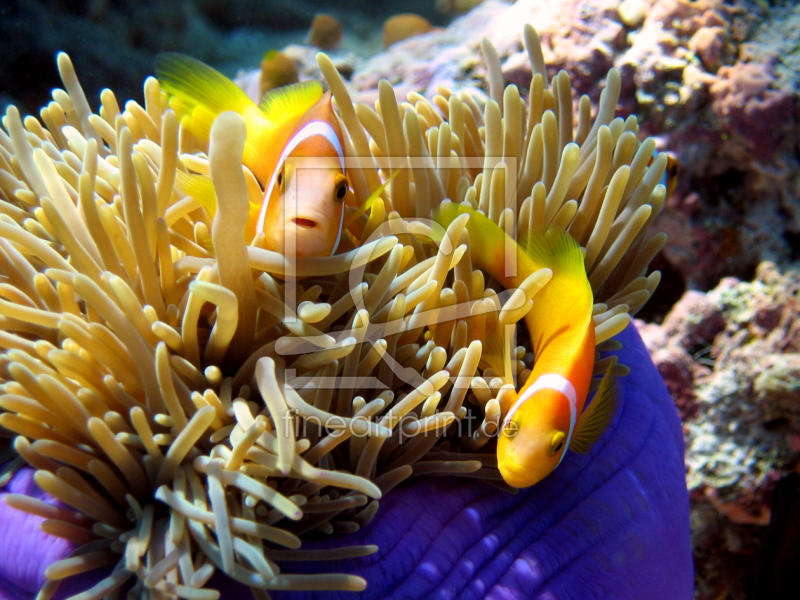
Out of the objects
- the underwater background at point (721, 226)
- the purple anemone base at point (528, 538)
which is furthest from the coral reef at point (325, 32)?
the purple anemone base at point (528, 538)

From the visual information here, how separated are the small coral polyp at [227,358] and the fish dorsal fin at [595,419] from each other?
7 cm

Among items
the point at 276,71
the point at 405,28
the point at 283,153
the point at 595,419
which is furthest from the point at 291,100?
the point at 405,28

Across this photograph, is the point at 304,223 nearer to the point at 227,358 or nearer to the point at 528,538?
the point at 227,358

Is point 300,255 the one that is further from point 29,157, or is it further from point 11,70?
point 11,70

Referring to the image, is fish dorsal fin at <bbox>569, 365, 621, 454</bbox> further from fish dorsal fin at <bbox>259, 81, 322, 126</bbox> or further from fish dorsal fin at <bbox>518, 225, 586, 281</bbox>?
fish dorsal fin at <bbox>259, 81, 322, 126</bbox>

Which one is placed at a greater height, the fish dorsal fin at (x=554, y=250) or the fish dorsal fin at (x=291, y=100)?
the fish dorsal fin at (x=291, y=100)

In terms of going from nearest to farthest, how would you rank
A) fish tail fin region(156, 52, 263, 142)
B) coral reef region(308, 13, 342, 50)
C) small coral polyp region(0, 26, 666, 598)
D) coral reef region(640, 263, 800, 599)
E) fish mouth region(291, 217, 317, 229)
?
small coral polyp region(0, 26, 666, 598), fish mouth region(291, 217, 317, 229), fish tail fin region(156, 52, 263, 142), coral reef region(640, 263, 800, 599), coral reef region(308, 13, 342, 50)

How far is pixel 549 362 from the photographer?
86 centimetres

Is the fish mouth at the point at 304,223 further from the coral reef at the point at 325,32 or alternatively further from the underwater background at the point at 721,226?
the coral reef at the point at 325,32

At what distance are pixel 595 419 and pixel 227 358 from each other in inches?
25.5

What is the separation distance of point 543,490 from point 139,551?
2.10 ft

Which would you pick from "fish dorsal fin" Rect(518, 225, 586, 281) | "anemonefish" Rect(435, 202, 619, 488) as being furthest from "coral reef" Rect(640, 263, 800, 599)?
"fish dorsal fin" Rect(518, 225, 586, 281)

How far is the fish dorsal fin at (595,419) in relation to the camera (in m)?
0.95

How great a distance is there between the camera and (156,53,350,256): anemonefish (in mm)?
781
